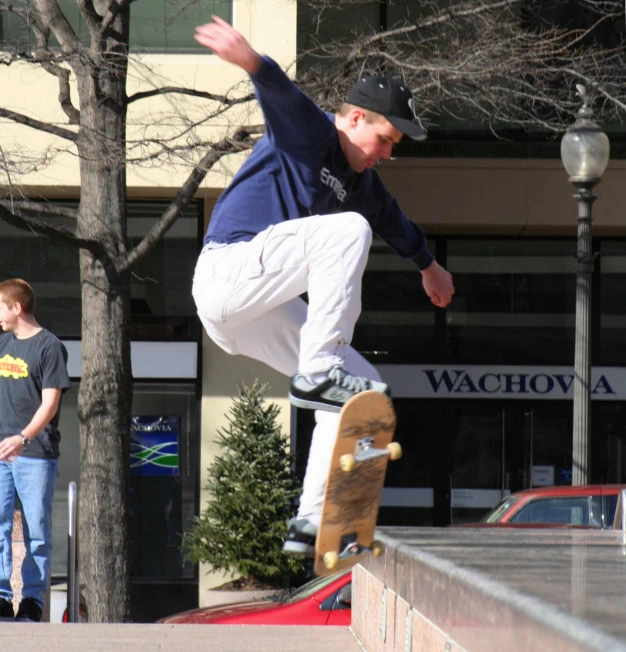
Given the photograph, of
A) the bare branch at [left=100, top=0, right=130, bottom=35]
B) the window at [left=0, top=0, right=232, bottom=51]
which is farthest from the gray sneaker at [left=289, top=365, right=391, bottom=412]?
the window at [left=0, top=0, right=232, bottom=51]

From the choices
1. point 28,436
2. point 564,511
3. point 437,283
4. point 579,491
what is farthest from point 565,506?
point 437,283

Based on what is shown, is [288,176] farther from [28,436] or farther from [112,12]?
[112,12]

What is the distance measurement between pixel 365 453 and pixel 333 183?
955 mm

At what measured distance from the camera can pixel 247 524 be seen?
10812 mm

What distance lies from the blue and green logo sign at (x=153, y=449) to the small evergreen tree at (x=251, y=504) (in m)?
1.25

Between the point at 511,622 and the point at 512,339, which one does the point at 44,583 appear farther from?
the point at 512,339

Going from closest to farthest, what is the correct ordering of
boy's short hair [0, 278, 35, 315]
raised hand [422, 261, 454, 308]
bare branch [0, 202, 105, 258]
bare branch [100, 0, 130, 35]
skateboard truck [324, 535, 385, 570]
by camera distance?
1. skateboard truck [324, 535, 385, 570]
2. raised hand [422, 261, 454, 308]
3. boy's short hair [0, 278, 35, 315]
4. bare branch [0, 202, 105, 258]
5. bare branch [100, 0, 130, 35]

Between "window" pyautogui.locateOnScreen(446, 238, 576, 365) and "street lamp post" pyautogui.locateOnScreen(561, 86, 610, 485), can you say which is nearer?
"street lamp post" pyautogui.locateOnScreen(561, 86, 610, 485)

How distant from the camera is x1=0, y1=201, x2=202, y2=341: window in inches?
497

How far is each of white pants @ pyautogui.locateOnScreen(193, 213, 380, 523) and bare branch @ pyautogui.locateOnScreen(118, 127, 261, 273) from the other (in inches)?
190

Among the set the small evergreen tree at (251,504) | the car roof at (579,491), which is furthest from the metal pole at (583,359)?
the small evergreen tree at (251,504)

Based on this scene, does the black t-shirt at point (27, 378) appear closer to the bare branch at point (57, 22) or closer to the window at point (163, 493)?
the bare branch at point (57, 22)

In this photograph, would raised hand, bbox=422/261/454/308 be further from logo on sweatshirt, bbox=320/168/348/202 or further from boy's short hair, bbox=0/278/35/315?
boy's short hair, bbox=0/278/35/315

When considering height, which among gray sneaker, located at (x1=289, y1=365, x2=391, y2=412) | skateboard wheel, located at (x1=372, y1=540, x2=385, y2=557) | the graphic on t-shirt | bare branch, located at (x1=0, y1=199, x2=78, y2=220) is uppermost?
bare branch, located at (x1=0, y1=199, x2=78, y2=220)
